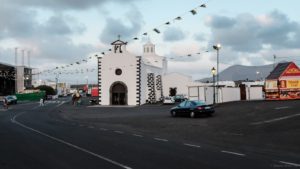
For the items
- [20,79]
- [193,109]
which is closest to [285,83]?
[193,109]

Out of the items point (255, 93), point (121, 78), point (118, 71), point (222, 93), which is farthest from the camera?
point (118, 71)

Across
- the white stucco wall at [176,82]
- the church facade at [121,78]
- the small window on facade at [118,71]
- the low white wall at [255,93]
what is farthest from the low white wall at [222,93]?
the white stucco wall at [176,82]

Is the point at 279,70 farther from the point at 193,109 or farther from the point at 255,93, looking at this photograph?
the point at 255,93

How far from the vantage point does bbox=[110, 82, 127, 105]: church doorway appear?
73.0 metres

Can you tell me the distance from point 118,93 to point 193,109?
41698 millimetres

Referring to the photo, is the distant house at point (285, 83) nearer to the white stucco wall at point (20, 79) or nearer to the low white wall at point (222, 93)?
the low white wall at point (222, 93)

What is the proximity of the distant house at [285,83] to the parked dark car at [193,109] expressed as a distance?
1003 cm

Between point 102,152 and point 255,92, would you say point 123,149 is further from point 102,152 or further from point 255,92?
point 255,92


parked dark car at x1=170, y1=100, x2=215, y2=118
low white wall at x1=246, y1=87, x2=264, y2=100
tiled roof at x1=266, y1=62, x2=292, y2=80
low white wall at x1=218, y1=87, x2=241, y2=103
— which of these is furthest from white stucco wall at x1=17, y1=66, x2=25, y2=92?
parked dark car at x1=170, y1=100, x2=215, y2=118

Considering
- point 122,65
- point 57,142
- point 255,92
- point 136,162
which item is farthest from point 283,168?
point 122,65

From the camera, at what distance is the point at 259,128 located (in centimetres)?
2128

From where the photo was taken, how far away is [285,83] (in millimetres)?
39969

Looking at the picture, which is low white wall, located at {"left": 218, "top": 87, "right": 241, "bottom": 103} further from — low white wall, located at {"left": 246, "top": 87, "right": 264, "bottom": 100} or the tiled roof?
the tiled roof

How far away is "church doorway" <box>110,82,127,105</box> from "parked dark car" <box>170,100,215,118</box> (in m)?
38.3
